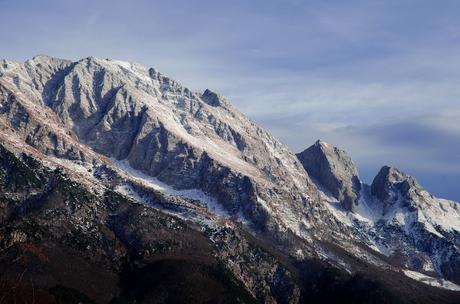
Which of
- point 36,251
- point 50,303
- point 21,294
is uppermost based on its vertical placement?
point 36,251

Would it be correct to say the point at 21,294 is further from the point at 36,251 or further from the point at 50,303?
the point at 50,303

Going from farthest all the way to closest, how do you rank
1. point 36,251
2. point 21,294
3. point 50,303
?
point 50,303 → point 21,294 → point 36,251

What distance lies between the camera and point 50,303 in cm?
13412

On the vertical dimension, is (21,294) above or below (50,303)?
above

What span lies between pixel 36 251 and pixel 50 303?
279 feet

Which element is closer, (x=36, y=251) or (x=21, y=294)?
(x=36, y=251)

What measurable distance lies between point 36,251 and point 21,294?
73.2 feet

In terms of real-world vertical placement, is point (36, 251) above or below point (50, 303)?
above

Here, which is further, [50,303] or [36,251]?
[50,303]

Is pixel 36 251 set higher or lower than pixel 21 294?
higher

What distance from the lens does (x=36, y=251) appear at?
56.0 metres

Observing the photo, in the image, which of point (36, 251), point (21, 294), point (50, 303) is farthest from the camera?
point (50, 303)

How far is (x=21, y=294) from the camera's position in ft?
246

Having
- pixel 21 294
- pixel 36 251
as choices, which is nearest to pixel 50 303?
pixel 21 294
